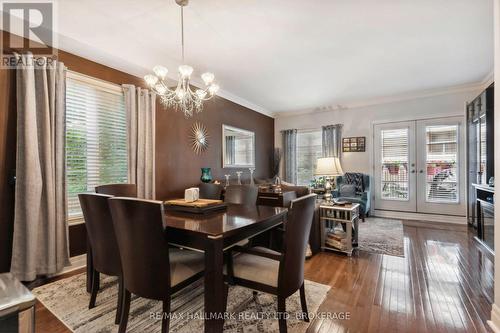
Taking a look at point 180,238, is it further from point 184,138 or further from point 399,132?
point 399,132

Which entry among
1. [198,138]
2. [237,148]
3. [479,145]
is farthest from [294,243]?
[479,145]

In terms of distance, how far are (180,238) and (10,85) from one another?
241 centimetres

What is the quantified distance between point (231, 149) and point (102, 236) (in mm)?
3563

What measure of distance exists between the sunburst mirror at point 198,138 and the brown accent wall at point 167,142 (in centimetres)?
9

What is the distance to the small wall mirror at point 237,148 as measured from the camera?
196 inches

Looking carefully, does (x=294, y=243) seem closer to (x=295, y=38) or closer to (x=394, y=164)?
(x=295, y=38)

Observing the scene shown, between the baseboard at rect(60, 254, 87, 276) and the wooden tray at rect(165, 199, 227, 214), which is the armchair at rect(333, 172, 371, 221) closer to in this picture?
the wooden tray at rect(165, 199, 227, 214)

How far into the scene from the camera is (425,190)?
16.8 ft

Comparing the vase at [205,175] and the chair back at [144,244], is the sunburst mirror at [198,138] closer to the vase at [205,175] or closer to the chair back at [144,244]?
the vase at [205,175]

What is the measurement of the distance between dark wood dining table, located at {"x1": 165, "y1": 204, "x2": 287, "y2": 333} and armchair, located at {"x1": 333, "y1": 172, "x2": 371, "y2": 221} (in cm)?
367

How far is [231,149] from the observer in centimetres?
515

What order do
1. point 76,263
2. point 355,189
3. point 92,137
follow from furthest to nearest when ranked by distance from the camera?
point 355,189, point 92,137, point 76,263

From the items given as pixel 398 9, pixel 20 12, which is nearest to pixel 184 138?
pixel 20 12

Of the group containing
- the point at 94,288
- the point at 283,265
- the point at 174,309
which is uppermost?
the point at 283,265
